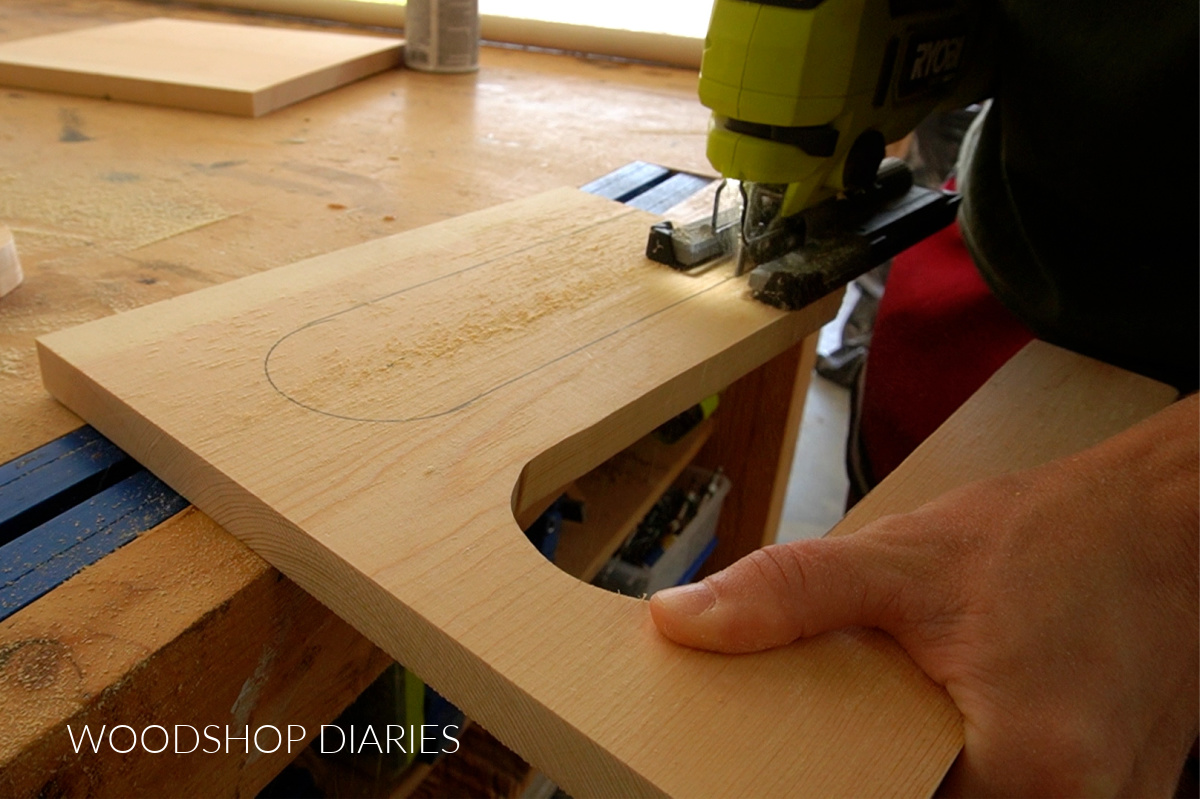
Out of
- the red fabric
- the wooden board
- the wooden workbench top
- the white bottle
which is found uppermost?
the white bottle

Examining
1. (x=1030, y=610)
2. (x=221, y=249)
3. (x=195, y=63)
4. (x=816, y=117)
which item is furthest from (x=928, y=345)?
(x=195, y=63)

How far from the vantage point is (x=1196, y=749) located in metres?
0.87

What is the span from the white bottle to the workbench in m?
0.03

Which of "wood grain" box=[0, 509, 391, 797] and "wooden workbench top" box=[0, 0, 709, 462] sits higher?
"wooden workbench top" box=[0, 0, 709, 462]

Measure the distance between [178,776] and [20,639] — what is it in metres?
0.15

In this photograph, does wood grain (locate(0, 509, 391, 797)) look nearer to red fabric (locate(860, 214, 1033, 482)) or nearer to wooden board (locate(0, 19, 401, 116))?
red fabric (locate(860, 214, 1033, 482))

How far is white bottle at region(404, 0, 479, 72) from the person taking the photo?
169 cm

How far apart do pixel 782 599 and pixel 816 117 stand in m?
0.48

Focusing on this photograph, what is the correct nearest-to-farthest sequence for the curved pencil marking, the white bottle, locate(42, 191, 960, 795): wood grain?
1. locate(42, 191, 960, 795): wood grain
2. the curved pencil marking
3. the white bottle

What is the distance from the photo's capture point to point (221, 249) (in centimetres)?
94

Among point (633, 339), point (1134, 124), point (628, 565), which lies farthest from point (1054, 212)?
point (628, 565)

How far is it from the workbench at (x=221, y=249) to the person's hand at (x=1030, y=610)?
29cm

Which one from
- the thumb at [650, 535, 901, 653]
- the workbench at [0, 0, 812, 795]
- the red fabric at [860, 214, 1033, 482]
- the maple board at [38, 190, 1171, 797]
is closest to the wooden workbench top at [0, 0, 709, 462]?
the workbench at [0, 0, 812, 795]

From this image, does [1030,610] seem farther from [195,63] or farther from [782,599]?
[195,63]
